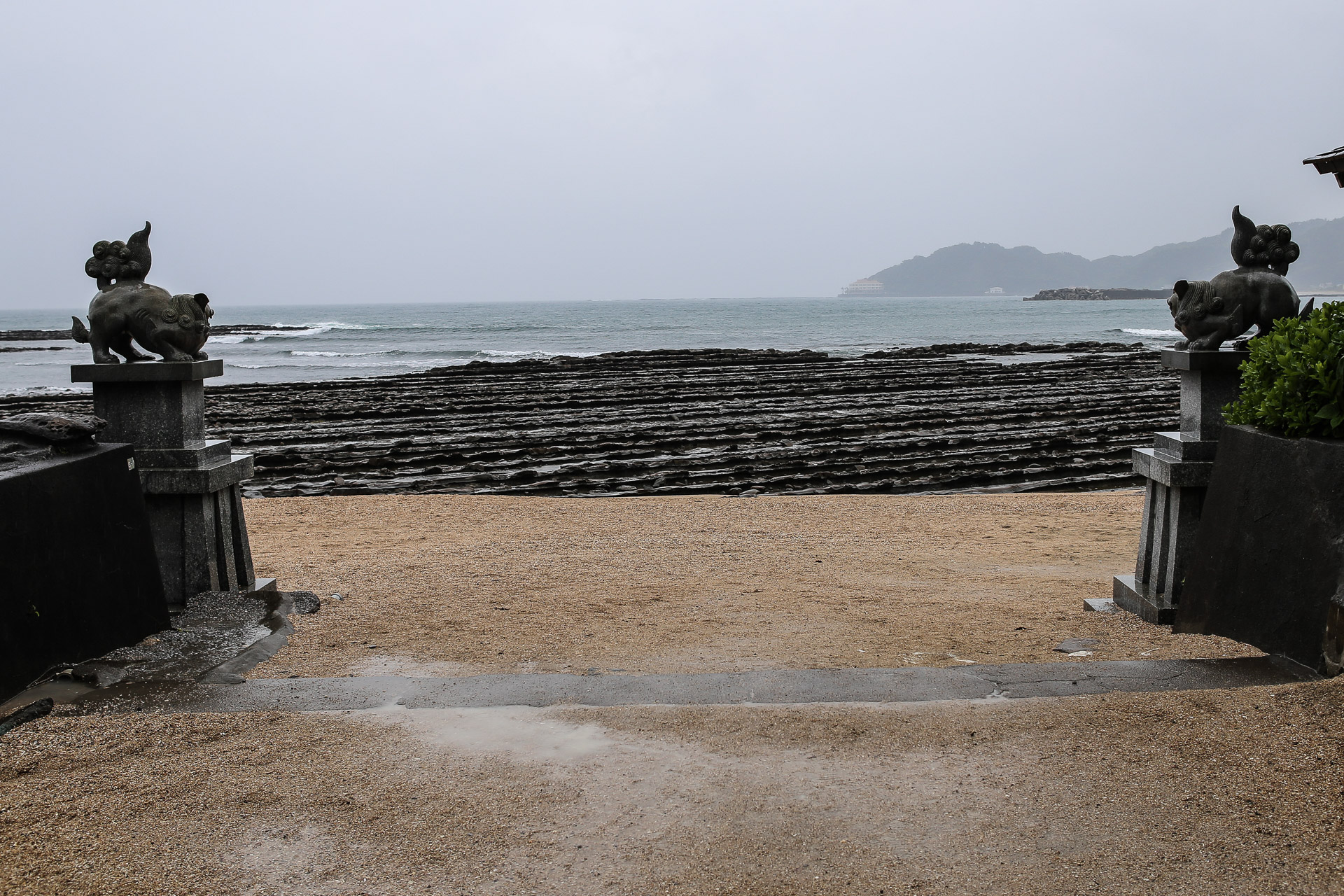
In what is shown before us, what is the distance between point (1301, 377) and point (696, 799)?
3.01 m

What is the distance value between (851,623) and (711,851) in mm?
3046

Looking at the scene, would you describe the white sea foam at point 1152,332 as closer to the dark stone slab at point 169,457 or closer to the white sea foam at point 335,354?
the white sea foam at point 335,354

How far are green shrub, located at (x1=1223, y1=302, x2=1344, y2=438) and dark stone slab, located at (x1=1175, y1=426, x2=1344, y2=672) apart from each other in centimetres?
9

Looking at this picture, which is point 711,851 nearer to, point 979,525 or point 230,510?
point 230,510

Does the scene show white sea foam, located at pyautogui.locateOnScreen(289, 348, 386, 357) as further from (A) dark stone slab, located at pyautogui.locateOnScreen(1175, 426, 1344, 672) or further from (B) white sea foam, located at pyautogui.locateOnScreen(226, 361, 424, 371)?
(A) dark stone slab, located at pyautogui.locateOnScreen(1175, 426, 1344, 672)

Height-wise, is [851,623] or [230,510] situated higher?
[230,510]

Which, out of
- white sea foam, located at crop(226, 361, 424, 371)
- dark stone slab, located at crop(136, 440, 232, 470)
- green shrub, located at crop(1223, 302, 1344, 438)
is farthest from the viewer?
white sea foam, located at crop(226, 361, 424, 371)

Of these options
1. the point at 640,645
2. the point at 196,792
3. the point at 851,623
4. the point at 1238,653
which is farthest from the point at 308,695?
the point at 1238,653

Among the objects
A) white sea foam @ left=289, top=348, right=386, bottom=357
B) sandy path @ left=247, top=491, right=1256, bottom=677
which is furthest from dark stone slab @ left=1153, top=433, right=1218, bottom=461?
white sea foam @ left=289, top=348, right=386, bottom=357

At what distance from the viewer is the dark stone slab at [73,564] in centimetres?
375

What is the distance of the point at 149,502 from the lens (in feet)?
17.3

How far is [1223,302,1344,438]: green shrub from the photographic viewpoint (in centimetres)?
372

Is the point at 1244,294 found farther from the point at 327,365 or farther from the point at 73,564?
the point at 327,365

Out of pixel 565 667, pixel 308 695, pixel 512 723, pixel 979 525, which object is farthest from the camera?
pixel 979 525
